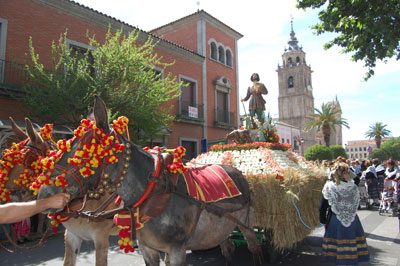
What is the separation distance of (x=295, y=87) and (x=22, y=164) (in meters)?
68.7

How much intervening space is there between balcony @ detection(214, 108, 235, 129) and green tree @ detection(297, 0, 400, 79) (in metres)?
10.5

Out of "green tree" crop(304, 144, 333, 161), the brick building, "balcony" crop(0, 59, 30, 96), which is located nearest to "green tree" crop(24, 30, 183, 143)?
"balcony" crop(0, 59, 30, 96)

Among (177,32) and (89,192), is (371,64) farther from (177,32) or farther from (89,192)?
(177,32)

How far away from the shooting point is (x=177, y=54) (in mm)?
16844

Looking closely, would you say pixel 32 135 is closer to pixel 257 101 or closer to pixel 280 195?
pixel 280 195

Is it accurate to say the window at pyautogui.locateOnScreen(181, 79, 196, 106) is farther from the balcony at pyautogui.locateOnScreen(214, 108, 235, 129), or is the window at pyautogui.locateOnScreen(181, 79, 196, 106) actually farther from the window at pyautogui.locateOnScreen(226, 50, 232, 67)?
the window at pyautogui.locateOnScreen(226, 50, 232, 67)

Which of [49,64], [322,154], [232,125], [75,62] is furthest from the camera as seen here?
[322,154]

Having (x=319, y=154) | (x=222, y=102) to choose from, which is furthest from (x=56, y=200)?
(x=319, y=154)

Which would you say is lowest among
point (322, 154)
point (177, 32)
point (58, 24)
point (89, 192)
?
point (89, 192)

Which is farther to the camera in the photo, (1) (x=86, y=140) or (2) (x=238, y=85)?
(2) (x=238, y=85)

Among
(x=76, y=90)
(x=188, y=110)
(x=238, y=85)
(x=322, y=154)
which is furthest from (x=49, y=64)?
(x=322, y=154)

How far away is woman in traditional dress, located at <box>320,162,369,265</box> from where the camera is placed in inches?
166

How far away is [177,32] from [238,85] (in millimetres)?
5633

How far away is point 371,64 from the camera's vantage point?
8367 mm
